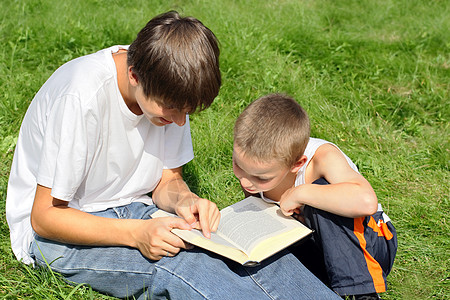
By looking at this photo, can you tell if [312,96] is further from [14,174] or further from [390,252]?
[14,174]

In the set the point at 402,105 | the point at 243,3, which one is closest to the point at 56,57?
the point at 243,3

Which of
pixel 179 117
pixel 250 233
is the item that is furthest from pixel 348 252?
pixel 179 117

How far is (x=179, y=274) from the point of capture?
2.20m

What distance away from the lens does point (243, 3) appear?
18.3 feet

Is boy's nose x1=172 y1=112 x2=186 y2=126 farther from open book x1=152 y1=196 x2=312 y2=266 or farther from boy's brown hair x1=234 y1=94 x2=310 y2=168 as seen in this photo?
open book x1=152 y1=196 x2=312 y2=266

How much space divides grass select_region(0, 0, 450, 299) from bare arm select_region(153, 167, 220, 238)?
597 millimetres

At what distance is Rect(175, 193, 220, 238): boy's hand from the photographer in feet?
7.64

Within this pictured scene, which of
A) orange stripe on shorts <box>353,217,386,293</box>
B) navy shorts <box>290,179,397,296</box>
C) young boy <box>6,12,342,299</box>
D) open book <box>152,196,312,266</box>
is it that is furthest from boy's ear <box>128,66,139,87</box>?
orange stripe on shorts <box>353,217,386,293</box>

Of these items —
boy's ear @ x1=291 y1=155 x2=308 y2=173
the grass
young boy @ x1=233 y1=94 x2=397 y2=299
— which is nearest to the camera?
young boy @ x1=233 y1=94 x2=397 y2=299

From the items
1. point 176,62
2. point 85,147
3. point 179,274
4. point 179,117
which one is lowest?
point 179,274

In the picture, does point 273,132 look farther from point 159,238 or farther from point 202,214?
point 159,238

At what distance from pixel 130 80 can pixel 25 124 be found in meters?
0.66

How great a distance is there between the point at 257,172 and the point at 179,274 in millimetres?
617

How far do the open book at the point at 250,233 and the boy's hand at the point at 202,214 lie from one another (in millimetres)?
35
